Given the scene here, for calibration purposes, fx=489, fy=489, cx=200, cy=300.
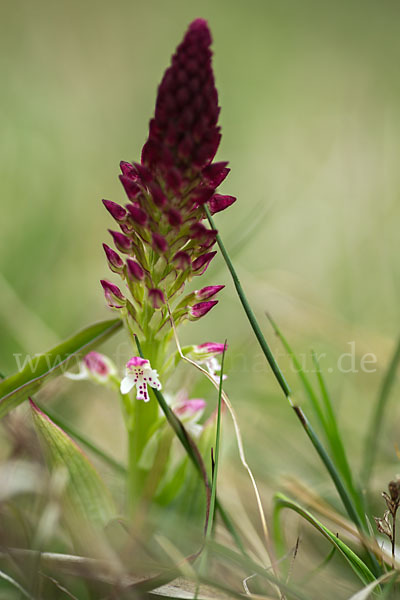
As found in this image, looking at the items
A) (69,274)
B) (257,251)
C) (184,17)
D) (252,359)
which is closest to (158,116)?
(252,359)

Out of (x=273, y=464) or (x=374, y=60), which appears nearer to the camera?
(x=273, y=464)

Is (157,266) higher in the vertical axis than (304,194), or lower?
lower

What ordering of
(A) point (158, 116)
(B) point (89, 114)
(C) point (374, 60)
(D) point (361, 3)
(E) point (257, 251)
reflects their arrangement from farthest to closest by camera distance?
(D) point (361, 3) → (C) point (374, 60) → (B) point (89, 114) → (E) point (257, 251) → (A) point (158, 116)

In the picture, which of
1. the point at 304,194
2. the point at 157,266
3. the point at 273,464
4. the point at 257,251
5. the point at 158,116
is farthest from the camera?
the point at 304,194

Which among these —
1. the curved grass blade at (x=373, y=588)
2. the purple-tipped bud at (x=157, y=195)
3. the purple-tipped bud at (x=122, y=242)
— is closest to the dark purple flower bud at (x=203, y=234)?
the purple-tipped bud at (x=157, y=195)

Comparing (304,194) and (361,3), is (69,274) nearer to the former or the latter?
(304,194)

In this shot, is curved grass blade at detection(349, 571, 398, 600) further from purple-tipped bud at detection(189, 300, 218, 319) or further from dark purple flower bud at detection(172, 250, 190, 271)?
dark purple flower bud at detection(172, 250, 190, 271)

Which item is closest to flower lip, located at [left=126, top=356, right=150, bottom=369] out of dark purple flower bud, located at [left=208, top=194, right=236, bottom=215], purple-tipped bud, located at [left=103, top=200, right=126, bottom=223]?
purple-tipped bud, located at [left=103, top=200, right=126, bottom=223]
